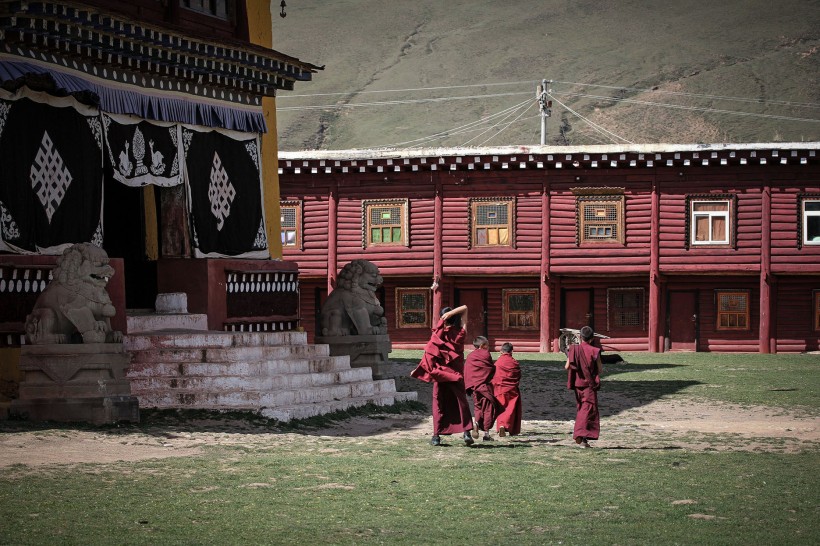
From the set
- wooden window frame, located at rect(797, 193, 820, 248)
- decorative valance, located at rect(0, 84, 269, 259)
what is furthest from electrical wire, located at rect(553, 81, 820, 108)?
decorative valance, located at rect(0, 84, 269, 259)

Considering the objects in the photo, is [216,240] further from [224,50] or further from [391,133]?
[391,133]

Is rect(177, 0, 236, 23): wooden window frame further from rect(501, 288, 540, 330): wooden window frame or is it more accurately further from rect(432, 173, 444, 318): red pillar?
rect(501, 288, 540, 330): wooden window frame

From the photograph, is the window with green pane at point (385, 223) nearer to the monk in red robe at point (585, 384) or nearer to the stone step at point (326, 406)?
the stone step at point (326, 406)

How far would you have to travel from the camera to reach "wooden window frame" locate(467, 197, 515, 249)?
3588cm

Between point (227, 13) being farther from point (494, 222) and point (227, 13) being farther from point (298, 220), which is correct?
point (298, 220)

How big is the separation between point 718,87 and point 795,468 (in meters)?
111

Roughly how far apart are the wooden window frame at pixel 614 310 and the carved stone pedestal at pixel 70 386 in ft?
78.8

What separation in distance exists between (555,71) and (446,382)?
121 metres

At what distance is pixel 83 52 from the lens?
15.9 metres

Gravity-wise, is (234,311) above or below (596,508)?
above

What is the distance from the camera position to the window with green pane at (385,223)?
3647 centimetres

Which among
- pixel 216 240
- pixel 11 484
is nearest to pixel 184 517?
pixel 11 484

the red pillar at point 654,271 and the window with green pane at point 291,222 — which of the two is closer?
the red pillar at point 654,271

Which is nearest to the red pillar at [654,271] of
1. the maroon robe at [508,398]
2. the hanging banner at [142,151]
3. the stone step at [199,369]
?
the hanging banner at [142,151]
